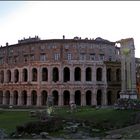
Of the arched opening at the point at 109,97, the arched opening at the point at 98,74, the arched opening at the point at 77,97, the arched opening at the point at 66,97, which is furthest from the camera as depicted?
the arched opening at the point at 109,97

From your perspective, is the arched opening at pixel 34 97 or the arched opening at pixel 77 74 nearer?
the arched opening at pixel 77 74

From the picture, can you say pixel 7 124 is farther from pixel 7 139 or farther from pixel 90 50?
pixel 90 50

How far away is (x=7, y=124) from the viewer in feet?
129

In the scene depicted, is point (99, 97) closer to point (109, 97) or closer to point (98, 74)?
point (109, 97)

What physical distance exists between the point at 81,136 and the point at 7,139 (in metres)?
6.97

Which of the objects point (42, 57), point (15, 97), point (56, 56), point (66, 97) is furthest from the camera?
point (15, 97)

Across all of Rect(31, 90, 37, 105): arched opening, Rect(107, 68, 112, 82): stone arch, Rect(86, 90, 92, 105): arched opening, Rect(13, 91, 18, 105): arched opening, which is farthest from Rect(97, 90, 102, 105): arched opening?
Rect(13, 91, 18, 105): arched opening

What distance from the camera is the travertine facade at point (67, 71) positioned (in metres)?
79.1

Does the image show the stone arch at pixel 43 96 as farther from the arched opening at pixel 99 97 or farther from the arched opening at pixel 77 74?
the arched opening at pixel 99 97

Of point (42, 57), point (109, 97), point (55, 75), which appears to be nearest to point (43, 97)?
point (55, 75)

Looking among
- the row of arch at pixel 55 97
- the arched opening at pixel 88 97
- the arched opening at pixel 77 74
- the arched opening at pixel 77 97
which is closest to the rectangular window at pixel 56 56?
the arched opening at pixel 77 74

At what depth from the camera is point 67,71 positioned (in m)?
81.8

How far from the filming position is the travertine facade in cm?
7912

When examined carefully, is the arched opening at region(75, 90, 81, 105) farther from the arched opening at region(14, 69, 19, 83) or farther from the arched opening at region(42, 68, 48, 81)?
the arched opening at region(14, 69, 19, 83)
